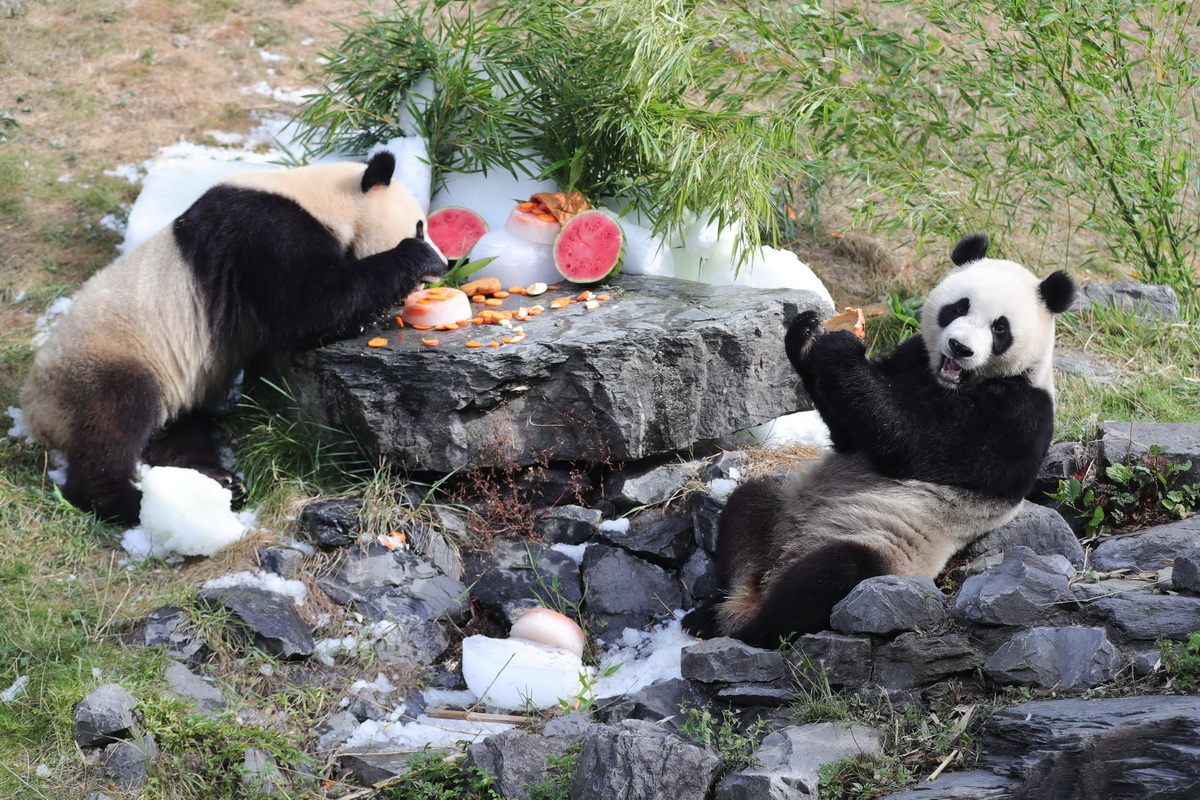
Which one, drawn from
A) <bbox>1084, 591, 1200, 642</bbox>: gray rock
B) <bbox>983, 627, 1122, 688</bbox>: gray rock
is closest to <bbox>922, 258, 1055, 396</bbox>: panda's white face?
<bbox>1084, 591, 1200, 642</bbox>: gray rock

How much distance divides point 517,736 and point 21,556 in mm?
2925

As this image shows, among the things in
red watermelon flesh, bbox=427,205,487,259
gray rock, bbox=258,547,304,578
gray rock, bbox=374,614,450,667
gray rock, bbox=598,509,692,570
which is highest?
red watermelon flesh, bbox=427,205,487,259

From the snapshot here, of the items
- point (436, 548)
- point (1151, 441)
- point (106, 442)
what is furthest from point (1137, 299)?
point (106, 442)

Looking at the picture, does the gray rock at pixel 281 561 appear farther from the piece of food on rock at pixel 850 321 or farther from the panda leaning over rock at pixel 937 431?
the piece of food on rock at pixel 850 321

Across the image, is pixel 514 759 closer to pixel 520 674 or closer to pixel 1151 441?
pixel 520 674

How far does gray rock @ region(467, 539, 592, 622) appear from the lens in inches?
195

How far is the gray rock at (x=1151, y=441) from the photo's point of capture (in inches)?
187

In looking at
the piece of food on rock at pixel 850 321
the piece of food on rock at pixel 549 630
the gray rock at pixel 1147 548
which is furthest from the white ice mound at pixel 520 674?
Result: the piece of food on rock at pixel 850 321

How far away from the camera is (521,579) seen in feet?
16.7

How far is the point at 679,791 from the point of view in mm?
3123

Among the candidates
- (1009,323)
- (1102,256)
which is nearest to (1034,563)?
(1009,323)

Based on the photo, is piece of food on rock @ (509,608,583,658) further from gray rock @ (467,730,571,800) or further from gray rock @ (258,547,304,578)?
gray rock @ (258,547,304,578)

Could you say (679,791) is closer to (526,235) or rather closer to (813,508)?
(813,508)

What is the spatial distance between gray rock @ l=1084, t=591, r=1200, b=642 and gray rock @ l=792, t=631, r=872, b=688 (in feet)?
2.56
